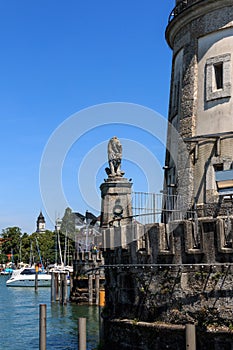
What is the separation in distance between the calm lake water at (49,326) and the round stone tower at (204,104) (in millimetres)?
7188

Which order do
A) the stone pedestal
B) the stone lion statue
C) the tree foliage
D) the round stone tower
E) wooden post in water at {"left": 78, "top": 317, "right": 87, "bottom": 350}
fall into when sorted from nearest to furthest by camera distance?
wooden post in water at {"left": 78, "top": 317, "right": 87, "bottom": 350}, the round stone tower, the stone pedestal, the stone lion statue, the tree foliage

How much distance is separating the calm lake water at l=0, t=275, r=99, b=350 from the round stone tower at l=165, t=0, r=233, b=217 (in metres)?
7.19

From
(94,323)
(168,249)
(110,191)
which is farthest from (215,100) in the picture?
(94,323)

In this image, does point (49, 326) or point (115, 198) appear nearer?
point (115, 198)

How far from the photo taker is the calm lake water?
26.6 m

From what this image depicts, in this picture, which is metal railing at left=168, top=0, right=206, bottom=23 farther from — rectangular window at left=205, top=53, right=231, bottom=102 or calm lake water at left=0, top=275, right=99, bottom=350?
calm lake water at left=0, top=275, right=99, bottom=350

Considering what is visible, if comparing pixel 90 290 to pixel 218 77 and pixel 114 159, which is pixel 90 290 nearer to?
pixel 114 159

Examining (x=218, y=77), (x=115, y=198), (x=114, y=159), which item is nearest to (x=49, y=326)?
(x=115, y=198)

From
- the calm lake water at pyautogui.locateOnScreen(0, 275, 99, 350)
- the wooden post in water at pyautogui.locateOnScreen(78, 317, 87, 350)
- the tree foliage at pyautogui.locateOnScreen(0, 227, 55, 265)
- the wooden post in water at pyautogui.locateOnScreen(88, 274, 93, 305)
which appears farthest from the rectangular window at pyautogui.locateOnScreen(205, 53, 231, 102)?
the tree foliage at pyautogui.locateOnScreen(0, 227, 55, 265)

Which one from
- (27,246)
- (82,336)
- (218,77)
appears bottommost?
(82,336)

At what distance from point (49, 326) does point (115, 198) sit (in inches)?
497

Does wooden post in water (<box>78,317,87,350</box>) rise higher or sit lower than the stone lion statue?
Answer: lower

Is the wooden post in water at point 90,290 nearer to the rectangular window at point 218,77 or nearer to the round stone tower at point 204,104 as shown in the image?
the round stone tower at point 204,104

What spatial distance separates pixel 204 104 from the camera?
75.7 ft
